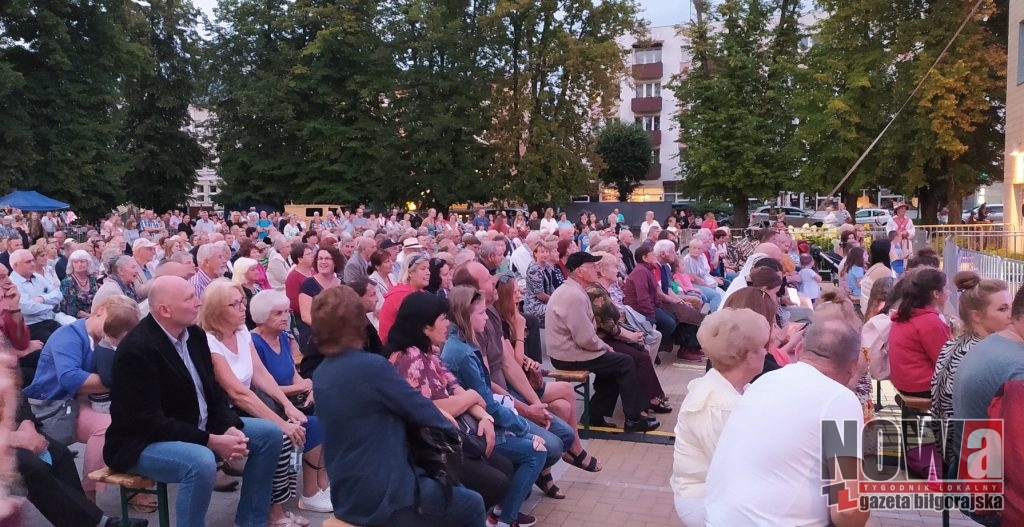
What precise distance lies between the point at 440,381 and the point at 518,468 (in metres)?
0.77

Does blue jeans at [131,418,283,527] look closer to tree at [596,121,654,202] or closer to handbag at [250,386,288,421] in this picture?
handbag at [250,386,288,421]

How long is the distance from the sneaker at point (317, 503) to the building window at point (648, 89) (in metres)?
52.8

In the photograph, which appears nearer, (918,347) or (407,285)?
(918,347)

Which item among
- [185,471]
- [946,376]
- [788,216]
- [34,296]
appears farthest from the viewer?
[788,216]

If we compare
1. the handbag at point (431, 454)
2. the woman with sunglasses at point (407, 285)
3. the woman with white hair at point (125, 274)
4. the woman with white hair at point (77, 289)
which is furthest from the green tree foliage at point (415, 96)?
the handbag at point (431, 454)

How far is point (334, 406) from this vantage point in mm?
3312

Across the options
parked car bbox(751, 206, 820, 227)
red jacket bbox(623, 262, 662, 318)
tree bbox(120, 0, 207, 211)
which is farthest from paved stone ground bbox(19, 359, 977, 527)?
tree bbox(120, 0, 207, 211)

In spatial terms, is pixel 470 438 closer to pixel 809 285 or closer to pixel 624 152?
pixel 809 285

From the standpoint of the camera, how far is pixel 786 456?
2.55 metres

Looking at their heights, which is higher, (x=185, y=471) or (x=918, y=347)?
(x=918, y=347)

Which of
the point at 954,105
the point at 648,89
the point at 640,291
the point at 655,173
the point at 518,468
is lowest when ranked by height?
the point at 518,468

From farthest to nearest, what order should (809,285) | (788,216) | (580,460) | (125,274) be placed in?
(788,216) < (809,285) < (125,274) < (580,460)

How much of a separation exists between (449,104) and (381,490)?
100.0 ft

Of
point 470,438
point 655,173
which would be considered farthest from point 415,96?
point 470,438
